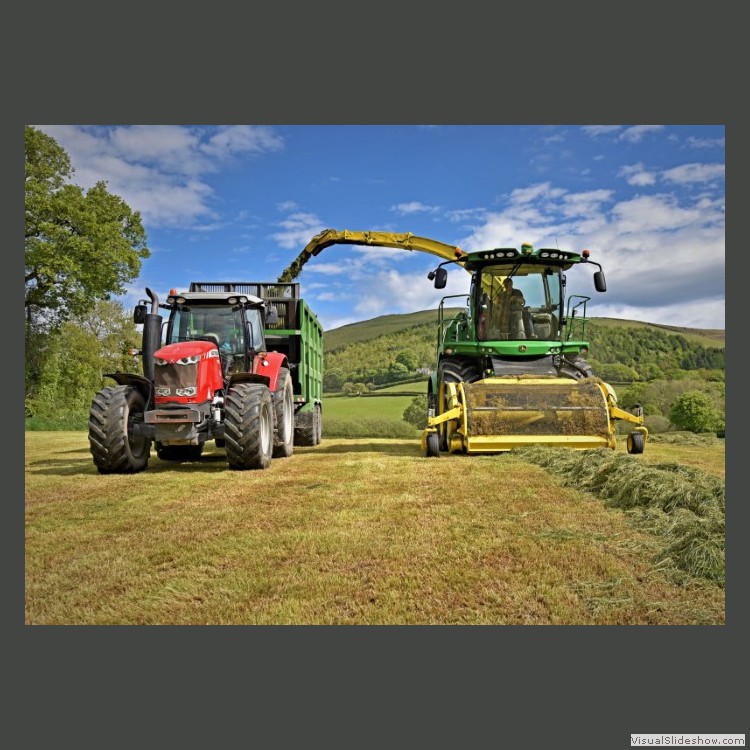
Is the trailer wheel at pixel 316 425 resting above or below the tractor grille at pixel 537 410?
below

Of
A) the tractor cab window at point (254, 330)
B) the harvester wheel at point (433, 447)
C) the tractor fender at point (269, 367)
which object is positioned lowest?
the harvester wheel at point (433, 447)

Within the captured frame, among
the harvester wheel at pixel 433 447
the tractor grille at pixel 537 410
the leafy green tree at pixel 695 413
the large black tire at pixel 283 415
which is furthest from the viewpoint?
the leafy green tree at pixel 695 413

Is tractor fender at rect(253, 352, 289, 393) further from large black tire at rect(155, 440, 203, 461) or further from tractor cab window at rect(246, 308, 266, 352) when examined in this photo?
large black tire at rect(155, 440, 203, 461)

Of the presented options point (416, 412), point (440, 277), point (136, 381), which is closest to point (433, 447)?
point (440, 277)

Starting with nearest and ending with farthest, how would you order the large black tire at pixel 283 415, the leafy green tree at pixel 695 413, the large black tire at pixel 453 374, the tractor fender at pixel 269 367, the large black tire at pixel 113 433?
the large black tire at pixel 113 433, the tractor fender at pixel 269 367, the large black tire at pixel 283 415, the large black tire at pixel 453 374, the leafy green tree at pixel 695 413

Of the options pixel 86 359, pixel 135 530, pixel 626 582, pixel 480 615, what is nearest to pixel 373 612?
pixel 480 615

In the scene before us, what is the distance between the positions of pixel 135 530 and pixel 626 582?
3.48m

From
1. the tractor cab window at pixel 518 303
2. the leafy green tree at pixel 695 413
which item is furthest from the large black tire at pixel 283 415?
the leafy green tree at pixel 695 413

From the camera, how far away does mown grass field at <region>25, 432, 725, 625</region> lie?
9.82 ft

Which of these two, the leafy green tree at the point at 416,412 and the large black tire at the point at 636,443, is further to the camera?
the leafy green tree at the point at 416,412

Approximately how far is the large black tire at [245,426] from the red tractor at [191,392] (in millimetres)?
13

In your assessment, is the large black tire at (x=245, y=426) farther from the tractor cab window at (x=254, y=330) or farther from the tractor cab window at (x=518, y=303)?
the tractor cab window at (x=518, y=303)

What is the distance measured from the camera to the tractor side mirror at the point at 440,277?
31.1 ft

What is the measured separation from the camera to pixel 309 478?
24.1 feet
